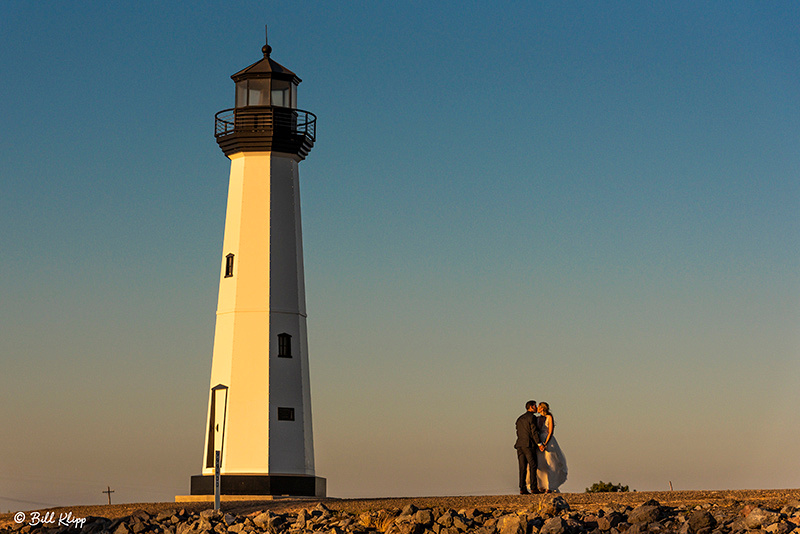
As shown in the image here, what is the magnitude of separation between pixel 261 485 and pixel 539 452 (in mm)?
10772

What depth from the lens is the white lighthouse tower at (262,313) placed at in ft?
109

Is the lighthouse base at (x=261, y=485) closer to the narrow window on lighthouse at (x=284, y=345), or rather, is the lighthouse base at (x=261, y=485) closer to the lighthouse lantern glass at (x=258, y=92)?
the narrow window on lighthouse at (x=284, y=345)

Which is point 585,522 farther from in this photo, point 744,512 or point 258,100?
point 258,100

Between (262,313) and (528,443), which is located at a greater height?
(262,313)

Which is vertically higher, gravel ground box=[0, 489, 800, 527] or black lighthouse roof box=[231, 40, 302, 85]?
black lighthouse roof box=[231, 40, 302, 85]

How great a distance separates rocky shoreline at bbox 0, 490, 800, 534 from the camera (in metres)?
18.8

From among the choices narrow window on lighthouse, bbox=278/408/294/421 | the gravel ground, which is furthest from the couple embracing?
narrow window on lighthouse, bbox=278/408/294/421

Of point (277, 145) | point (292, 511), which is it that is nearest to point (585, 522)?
point (292, 511)

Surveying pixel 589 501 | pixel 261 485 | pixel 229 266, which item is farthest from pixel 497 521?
pixel 229 266

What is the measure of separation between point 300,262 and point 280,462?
6027mm

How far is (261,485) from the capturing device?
32938mm

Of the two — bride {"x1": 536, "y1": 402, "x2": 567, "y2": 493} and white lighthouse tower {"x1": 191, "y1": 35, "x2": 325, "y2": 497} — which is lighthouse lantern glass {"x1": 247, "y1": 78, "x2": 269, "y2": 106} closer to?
white lighthouse tower {"x1": 191, "y1": 35, "x2": 325, "y2": 497}

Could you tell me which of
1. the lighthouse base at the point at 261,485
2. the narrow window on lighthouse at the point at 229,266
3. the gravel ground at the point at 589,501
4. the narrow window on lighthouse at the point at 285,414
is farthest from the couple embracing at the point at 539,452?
the narrow window on lighthouse at the point at 229,266

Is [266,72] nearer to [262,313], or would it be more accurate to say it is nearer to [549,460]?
[262,313]
